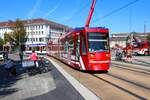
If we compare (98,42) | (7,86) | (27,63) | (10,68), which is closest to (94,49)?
(98,42)

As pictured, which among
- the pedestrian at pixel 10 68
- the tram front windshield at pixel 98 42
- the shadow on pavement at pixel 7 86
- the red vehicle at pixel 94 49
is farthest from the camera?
the pedestrian at pixel 10 68

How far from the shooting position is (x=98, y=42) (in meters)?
20.4

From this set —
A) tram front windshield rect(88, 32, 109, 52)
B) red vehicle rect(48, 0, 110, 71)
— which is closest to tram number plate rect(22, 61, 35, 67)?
red vehicle rect(48, 0, 110, 71)

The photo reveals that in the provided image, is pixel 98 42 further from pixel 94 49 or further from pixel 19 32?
pixel 19 32

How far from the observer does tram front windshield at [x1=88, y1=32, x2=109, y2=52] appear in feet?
66.2

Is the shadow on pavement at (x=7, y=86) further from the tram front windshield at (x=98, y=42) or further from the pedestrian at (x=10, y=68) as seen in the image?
the tram front windshield at (x=98, y=42)

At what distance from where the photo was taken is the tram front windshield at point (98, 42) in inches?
795

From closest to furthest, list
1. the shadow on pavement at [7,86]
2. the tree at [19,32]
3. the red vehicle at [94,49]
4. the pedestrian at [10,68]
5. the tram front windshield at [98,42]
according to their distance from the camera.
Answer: the shadow on pavement at [7,86] < the red vehicle at [94,49] < the tram front windshield at [98,42] < the pedestrian at [10,68] < the tree at [19,32]

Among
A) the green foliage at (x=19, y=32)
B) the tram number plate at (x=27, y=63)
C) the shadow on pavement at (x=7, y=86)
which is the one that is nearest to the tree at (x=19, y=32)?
the green foliage at (x=19, y=32)

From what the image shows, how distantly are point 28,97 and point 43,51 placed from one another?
69457 millimetres

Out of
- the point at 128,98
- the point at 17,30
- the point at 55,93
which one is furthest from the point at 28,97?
the point at 17,30

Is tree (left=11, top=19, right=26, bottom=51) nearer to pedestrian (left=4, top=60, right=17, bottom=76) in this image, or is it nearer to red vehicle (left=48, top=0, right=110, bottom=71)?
pedestrian (left=4, top=60, right=17, bottom=76)

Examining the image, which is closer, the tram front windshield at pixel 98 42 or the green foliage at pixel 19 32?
the tram front windshield at pixel 98 42

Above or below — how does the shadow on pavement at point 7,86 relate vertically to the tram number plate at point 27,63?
below
